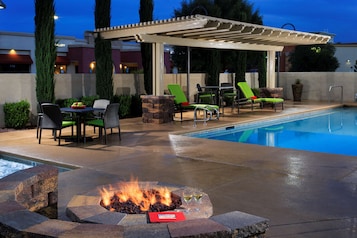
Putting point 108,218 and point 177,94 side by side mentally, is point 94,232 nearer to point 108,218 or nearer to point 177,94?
point 108,218

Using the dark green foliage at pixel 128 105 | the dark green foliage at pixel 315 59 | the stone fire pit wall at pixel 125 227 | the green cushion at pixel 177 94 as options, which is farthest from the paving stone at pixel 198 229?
the dark green foliage at pixel 315 59

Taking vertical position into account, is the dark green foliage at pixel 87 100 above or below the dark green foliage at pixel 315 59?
below

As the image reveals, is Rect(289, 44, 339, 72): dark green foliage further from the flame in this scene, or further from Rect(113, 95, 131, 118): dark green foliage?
the flame

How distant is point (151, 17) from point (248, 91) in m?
4.44

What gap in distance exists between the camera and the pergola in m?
10.5

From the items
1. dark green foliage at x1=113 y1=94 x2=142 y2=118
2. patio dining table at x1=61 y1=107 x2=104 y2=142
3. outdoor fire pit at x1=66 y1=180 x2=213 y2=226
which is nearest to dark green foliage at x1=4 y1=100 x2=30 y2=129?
patio dining table at x1=61 y1=107 x2=104 y2=142

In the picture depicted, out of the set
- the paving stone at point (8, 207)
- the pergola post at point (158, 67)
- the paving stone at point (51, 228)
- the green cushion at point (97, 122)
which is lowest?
the paving stone at point (51, 228)

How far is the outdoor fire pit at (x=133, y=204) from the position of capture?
346 centimetres

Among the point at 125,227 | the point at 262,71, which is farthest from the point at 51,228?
the point at 262,71

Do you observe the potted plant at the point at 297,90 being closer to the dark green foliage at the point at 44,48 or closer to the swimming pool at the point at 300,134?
the swimming pool at the point at 300,134

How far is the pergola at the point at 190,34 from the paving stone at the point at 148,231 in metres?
8.11

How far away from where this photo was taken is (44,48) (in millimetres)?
11125

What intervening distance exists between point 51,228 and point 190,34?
10.1 m

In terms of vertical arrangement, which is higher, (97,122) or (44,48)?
(44,48)
